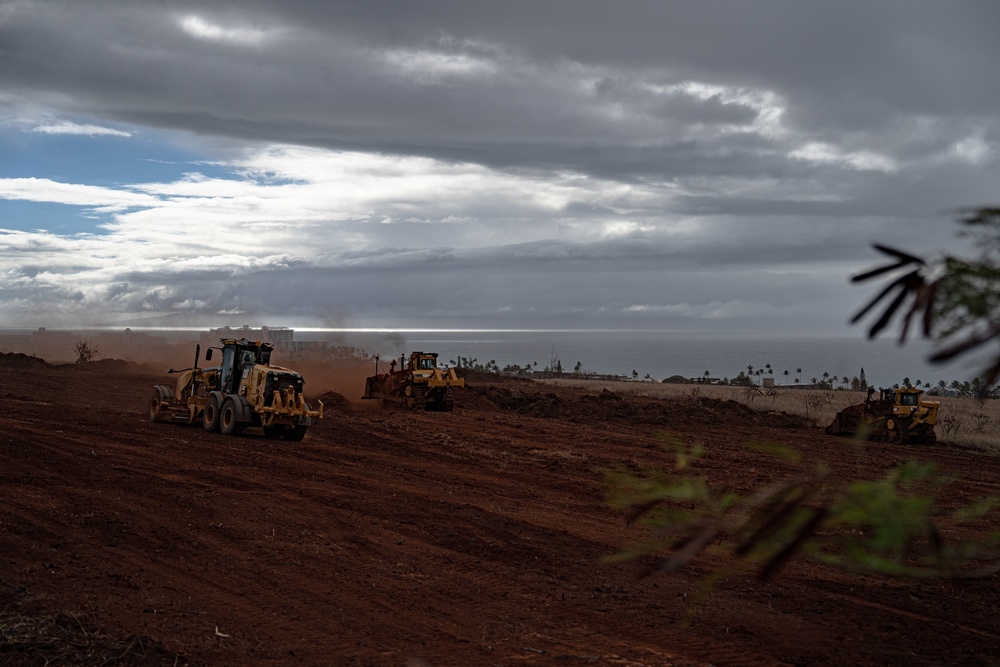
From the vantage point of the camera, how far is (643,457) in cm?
2411

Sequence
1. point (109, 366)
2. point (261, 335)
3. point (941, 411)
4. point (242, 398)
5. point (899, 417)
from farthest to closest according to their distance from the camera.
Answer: point (261, 335)
point (109, 366)
point (941, 411)
point (899, 417)
point (242, 398)

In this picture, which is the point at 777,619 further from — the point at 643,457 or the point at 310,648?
the point at 643,457

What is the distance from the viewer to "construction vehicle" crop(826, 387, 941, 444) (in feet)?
107

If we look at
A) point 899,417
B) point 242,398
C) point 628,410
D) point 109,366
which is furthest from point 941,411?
point 109,366

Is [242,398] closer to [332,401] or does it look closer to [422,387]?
[332,401]

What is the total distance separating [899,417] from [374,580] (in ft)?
89.6

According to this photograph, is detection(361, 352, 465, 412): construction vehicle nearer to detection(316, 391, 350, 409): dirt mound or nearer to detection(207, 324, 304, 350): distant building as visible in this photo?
detection(316, 391, 350, 409): dirt mound

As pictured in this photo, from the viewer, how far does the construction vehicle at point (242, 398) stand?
904 inches

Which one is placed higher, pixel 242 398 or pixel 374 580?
pixel 242 398

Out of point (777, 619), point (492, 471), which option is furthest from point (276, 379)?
point (777, 619)

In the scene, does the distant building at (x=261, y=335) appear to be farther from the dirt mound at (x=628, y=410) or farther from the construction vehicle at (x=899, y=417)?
the construction vehicle at (x=899, y=417)

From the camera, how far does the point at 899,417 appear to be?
107 ft

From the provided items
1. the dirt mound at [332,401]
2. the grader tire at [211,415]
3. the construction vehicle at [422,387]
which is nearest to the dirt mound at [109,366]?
the dirt mound at [332,401]

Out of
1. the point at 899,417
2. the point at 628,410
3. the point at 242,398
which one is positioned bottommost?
the point at 242,398
